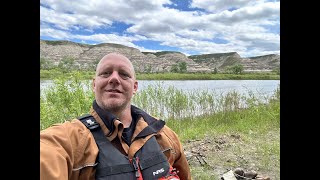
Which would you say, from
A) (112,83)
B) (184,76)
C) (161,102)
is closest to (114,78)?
(112,83)

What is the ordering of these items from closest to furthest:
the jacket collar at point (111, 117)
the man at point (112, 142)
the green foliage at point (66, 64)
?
the man at point (112, 142)
the jacket collar at point (111, 117)
the green foliage at point (66, 64)

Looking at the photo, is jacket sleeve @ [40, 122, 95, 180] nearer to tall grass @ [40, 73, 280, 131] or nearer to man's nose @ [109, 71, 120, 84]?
man's nose @ [109, 71, 120, 84]

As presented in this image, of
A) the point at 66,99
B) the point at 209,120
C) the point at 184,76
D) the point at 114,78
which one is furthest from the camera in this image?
the point at 184,76

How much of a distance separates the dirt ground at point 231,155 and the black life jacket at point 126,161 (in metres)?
1.64

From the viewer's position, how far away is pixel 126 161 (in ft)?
3.68

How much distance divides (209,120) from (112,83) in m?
3.50

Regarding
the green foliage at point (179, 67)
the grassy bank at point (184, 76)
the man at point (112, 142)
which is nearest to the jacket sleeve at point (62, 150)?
the man at point (112, 142)

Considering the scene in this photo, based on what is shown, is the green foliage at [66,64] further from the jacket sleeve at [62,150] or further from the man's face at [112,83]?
the jacket sleeve at [62,150]

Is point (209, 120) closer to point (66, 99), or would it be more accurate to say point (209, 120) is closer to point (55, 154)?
point (66, 99)

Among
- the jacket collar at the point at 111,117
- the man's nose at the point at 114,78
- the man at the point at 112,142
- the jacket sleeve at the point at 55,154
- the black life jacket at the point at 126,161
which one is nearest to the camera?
the jacket sleeve at the point at 55,154

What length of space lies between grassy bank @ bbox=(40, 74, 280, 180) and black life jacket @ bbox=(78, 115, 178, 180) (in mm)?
1255

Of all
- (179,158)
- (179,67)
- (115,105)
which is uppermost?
(179,67)

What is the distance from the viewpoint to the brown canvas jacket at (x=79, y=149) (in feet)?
2.75
